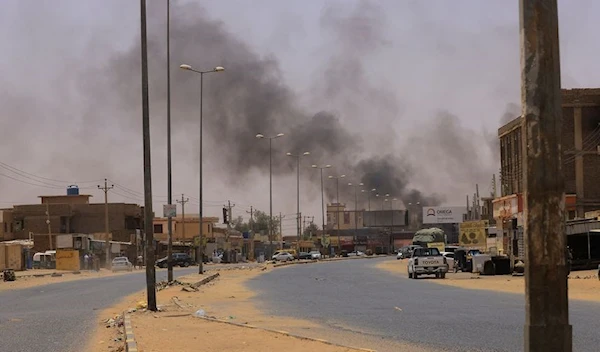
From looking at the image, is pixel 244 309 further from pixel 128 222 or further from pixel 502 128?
pixel 128 222

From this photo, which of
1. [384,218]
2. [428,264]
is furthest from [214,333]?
[384,218]

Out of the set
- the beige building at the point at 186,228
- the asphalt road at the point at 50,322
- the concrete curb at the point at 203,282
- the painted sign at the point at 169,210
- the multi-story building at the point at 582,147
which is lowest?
the concrete curb at the point at 203,282

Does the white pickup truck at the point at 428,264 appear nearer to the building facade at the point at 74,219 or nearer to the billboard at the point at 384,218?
the building facade at the point at 74,219

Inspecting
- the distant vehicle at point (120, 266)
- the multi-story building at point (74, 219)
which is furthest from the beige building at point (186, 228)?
the distant vehicle at point (120, 266)

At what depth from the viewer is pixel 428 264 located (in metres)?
45.8

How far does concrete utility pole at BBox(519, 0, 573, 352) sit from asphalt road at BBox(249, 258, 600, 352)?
7636mm

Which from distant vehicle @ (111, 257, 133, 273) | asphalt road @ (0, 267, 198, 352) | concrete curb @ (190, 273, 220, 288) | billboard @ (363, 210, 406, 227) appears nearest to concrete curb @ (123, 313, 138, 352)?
asphalt road @ (0, 267, 198, 352)

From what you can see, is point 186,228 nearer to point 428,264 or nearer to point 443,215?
point 443,215

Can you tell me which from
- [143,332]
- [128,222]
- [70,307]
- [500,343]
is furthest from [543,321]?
[128,222]

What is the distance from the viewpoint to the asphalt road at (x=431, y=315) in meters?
14.8

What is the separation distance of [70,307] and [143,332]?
11.7 m

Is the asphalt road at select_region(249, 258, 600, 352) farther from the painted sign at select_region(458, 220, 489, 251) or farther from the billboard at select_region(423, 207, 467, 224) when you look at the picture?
the billboard at select_region(423, 207, 467, 224)

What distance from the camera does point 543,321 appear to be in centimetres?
594

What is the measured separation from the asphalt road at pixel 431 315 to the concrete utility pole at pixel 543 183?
764cm
